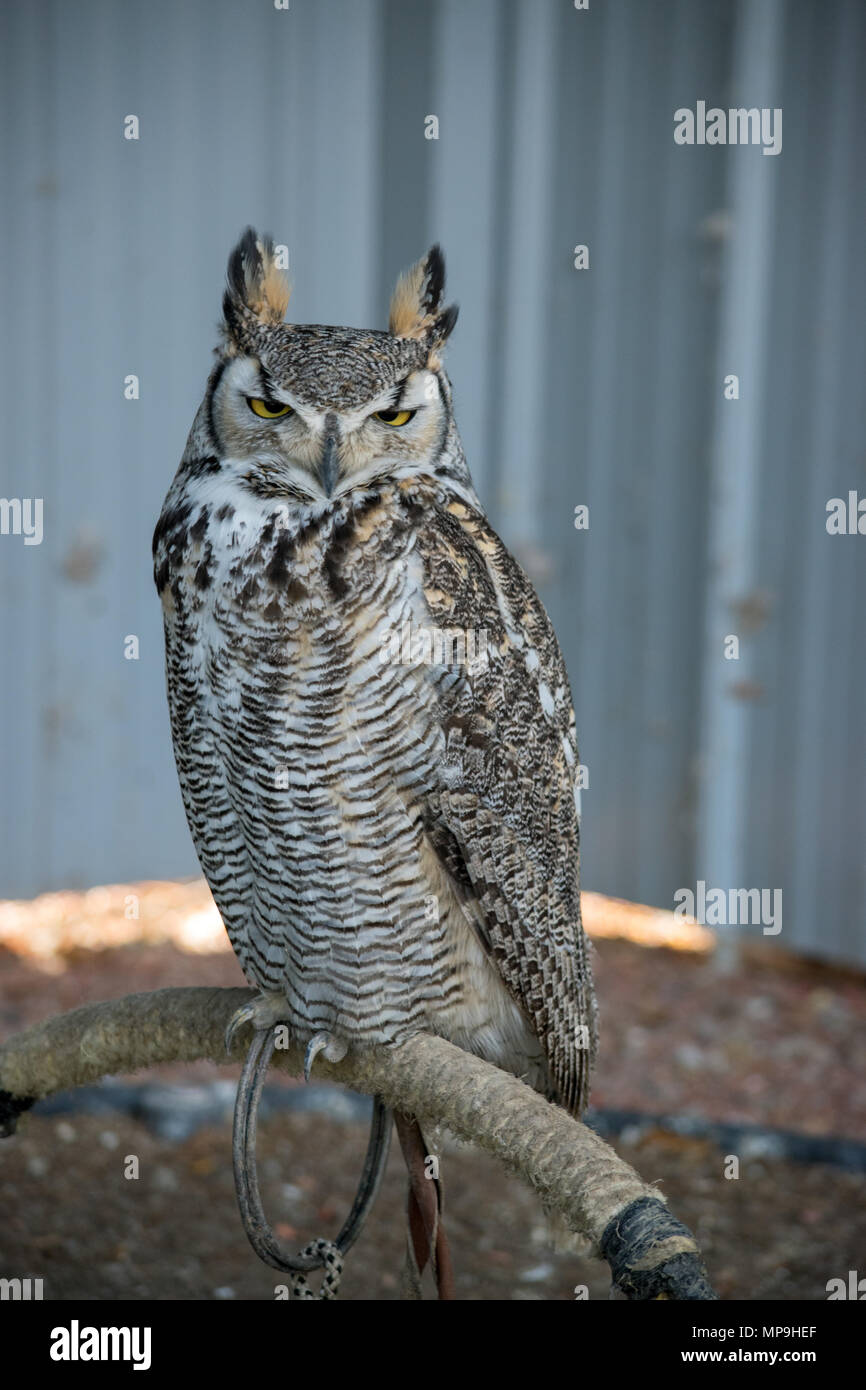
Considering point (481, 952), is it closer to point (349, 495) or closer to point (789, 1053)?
point (349, 495)

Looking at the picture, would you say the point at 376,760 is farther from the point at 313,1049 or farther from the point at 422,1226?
→ the point at 422,1226

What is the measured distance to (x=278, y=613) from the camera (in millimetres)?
1559

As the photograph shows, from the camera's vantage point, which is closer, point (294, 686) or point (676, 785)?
point (294, 686)

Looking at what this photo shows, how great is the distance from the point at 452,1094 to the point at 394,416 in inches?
31.6

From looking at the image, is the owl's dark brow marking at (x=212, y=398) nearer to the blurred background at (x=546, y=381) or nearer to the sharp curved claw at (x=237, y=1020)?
the sharp curved claw at (x=237, y=1020)

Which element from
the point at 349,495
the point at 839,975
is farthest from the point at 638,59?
the point at 349,495

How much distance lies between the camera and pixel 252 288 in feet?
5.44

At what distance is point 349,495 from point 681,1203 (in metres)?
1.64

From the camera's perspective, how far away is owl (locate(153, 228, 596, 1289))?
1.56 meters

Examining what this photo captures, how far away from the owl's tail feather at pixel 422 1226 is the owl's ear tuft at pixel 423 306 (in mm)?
1028

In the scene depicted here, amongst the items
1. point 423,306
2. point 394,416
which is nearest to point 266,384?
point 394,416

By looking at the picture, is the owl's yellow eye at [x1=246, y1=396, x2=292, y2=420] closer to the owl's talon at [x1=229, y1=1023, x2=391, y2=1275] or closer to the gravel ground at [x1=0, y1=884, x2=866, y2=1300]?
the owl's talon at [x1=229, y1=1023, x2=391, y2=1275]

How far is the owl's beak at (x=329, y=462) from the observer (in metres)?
1.52

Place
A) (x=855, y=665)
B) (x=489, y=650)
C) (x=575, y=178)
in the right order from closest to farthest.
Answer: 1. (x=489, y=650)
2. (x=855, y=665)
3. (x=575, y=178)
